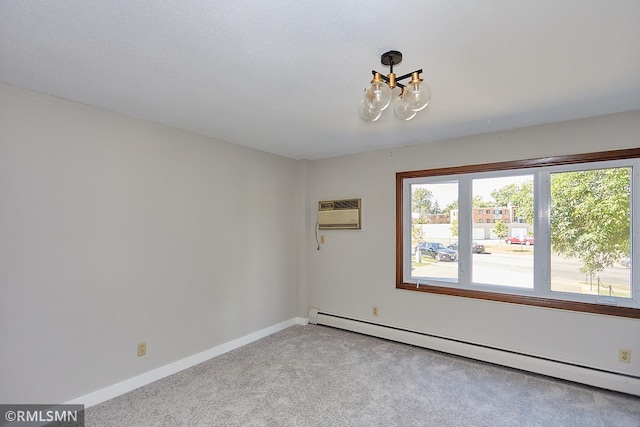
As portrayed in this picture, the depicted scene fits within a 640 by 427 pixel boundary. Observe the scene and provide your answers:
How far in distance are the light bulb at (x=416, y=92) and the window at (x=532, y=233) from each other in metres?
2.05

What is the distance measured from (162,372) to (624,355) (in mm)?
3953

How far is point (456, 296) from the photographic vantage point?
3.43 meters

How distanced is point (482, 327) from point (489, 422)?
117 centimetres

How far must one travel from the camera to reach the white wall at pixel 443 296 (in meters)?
2.73

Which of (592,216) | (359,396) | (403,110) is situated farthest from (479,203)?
(359,396)

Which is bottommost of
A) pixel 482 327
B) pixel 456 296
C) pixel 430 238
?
pixel 482 327

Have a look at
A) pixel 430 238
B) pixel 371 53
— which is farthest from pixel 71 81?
pixel 430 238

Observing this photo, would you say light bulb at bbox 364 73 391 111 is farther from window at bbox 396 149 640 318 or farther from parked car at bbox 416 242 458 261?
parked car at bbox 416 242 458 261

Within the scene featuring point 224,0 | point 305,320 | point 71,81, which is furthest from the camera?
point 305,320

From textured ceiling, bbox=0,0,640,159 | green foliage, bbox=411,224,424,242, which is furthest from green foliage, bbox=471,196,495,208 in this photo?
textured ceiling, bbox=0,0,640,159

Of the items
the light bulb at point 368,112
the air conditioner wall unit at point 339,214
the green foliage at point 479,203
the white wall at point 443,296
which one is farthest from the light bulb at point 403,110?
the air conditioner wall unit at point 339,214

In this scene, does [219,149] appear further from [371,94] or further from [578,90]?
[578,90]

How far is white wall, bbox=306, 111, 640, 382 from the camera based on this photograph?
273cm

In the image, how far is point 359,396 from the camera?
257cm
